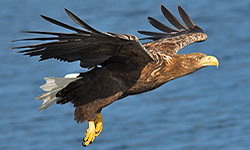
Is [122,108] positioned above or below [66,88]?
above

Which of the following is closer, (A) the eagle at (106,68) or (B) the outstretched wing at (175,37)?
(A) the eagle at (106,68)

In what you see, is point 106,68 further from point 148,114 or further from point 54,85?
point 148,114

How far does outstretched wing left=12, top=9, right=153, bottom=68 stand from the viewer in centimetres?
800

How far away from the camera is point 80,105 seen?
29.6 ft

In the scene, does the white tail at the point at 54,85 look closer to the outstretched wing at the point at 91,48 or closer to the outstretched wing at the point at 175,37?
the outstretched wing at the point at 91,48

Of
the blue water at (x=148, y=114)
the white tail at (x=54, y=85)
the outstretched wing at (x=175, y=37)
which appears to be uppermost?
the blue water at (x=148, y=114)

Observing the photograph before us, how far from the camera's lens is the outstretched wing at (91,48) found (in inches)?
315

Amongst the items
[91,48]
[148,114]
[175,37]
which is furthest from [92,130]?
[148,114]

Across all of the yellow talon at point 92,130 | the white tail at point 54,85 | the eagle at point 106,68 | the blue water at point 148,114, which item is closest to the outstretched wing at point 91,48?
the eagle at point 106,68

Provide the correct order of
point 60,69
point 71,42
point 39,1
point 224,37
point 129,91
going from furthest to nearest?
point 39,1 < point 224,37 < point 60,69 < point 129,91 < point 71,42

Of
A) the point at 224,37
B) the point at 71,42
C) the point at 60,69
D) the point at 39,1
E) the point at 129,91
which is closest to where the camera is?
the point at 71,42

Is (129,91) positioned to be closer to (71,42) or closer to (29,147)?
(71,42)

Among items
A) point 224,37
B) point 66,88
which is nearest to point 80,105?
point 66,88

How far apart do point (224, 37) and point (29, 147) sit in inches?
195
